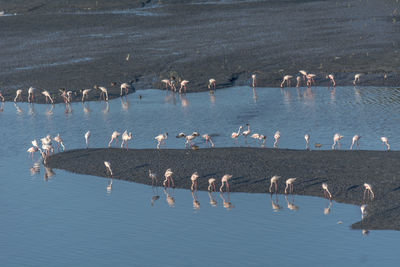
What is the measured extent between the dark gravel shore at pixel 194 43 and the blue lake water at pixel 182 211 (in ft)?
19.1

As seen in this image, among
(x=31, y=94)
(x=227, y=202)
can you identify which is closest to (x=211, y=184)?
(x=227, y=202)

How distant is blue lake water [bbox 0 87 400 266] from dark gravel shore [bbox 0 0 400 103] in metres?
5.82

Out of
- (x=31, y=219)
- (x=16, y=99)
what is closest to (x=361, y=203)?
(x=31, y=219)

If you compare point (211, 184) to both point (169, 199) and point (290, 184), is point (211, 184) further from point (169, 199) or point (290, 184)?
point (290, 184)

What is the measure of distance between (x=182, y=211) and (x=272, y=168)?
155 inches

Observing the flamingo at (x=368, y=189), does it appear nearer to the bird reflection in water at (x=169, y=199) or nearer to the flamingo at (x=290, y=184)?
the flamingo at (x=290, y=184)

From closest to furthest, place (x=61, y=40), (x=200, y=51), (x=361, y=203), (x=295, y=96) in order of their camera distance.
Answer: (x=361, y=203) → (x=295, y=96) → (x=200, y=51) → (x=61, y=40)

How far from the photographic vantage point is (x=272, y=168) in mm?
24141

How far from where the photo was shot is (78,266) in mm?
18281

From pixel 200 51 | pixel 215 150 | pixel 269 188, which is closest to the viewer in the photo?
pixel 269 188

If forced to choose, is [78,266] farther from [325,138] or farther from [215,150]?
[325,138]

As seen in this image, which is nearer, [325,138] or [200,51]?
[325,138]

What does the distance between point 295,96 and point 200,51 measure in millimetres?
12514

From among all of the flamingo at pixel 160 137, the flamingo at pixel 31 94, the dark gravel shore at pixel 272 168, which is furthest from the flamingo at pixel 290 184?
the flamingo at pixel 31 94
